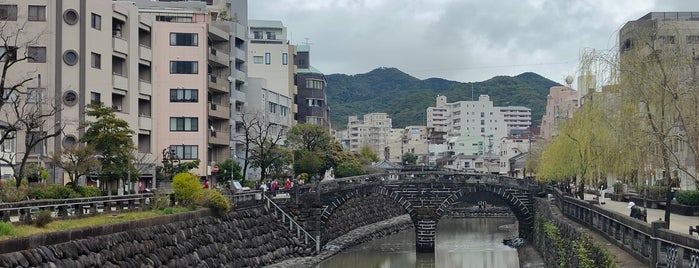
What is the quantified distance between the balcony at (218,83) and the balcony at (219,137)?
3.13 m

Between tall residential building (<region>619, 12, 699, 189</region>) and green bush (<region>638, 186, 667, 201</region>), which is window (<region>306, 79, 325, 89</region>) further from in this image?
tall residential building (<region>619, 12, 699, 189</region>)

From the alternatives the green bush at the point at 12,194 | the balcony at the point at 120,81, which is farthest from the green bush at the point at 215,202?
the balcony at the point at 120,81

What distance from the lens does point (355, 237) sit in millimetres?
58875

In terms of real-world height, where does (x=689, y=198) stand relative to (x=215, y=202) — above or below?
below

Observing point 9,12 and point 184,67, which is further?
point 184,67

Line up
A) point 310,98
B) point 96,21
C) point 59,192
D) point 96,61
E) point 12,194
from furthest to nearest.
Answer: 1. point 310,98
2. point 96,61
3. point 96,21
4. point 59,192
5. point 12,194

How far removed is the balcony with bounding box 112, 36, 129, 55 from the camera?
1886 inches

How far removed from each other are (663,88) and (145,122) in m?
35.6

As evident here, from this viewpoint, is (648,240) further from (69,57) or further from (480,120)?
(480,120)

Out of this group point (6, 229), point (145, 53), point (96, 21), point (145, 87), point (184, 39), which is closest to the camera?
point (6, 229)

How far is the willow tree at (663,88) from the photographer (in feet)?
77.7

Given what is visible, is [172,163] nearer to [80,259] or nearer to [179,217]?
[179,217]

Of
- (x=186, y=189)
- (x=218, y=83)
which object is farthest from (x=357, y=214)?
(x=186, y=189)

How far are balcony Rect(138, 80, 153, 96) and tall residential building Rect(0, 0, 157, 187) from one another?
2392mm
